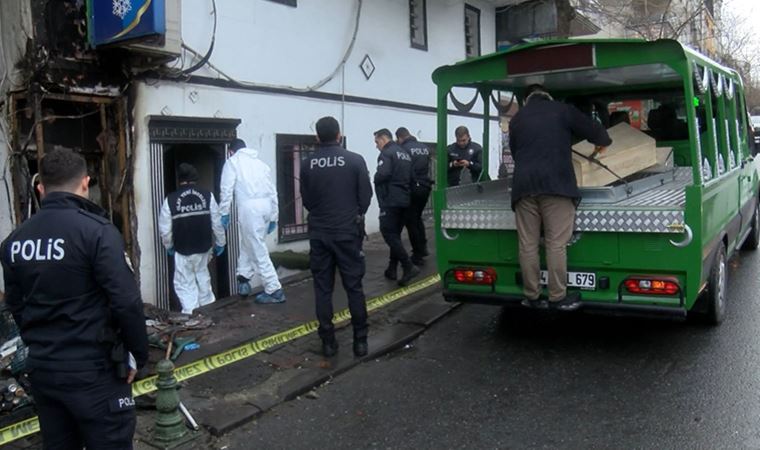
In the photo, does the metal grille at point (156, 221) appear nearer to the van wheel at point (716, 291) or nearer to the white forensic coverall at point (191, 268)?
the white forensic coverall at point (191, 268)

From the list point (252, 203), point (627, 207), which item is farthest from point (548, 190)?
point (252, 203)

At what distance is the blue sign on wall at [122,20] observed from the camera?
5.83 meters

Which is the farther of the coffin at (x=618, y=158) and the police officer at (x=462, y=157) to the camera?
the police officer at (x=462, y=157)

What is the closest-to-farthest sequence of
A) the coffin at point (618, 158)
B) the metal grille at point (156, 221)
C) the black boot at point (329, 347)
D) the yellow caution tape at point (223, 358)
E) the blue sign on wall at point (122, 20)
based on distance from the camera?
the yellow caution tape at point (223, 358)
the black boot at point (329, 347)
the coffin at point (618, 158)
the blue sign on wall at point (122, 20)
the metal grille at point (156, 221)

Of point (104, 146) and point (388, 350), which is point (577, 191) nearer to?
point (388, 350)

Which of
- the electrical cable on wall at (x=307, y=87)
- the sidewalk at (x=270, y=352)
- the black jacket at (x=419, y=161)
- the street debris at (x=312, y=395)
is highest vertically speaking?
the electrical cable on wall at (x=307, y=87)

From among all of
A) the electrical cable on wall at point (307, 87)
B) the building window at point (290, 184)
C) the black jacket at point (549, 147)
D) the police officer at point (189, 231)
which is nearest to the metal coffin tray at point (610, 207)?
the black jacket at point (549, 147)

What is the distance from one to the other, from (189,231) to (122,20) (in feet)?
6.74

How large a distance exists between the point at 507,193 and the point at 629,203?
5.89ft

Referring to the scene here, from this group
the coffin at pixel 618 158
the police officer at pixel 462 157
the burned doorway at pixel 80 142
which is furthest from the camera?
the police officer at pixel 462 157

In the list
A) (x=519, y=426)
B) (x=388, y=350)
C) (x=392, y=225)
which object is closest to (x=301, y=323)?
(x=388, y=350)

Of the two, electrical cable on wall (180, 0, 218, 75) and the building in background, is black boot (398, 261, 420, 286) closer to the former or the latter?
the building in background

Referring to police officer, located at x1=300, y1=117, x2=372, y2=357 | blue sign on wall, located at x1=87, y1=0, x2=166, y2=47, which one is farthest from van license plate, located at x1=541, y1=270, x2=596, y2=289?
blue sign on wall, located at x1=87, y1=0, x2=166, y2=47

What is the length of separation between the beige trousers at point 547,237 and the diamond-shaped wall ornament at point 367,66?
5.71 m
